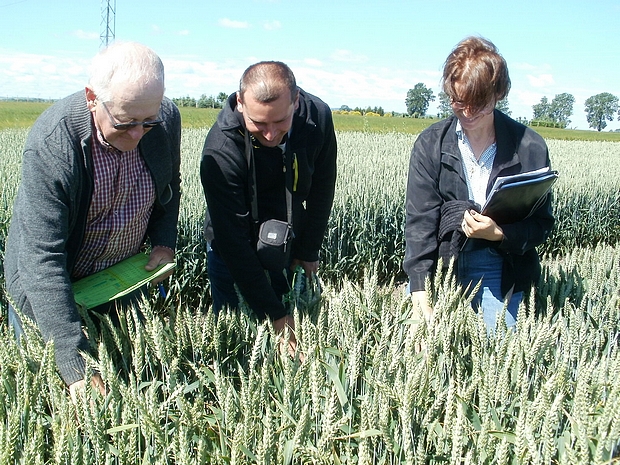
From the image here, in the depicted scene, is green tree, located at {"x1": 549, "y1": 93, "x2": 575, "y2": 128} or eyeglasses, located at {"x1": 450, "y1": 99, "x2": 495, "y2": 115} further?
green tree, located at {"x1": 549, "y1": 93, "x2": 575, "y2": 128}

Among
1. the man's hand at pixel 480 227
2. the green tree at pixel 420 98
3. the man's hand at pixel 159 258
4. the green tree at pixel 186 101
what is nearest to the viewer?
the man's hand at pixel 159 258

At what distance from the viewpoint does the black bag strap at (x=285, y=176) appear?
87.0 inches

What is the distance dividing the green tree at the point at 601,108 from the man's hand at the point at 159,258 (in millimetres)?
116960

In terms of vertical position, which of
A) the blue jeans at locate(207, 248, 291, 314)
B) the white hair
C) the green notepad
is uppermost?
the white hair

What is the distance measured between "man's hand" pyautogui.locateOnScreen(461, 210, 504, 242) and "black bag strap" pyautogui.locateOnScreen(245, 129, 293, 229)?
75cm

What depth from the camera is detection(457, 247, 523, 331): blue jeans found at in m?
2.64

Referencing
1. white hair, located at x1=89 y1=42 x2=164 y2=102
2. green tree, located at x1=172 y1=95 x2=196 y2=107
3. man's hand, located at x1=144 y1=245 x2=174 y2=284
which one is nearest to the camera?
white hair, located at x1=89 y1=42 x2=164 y2=102

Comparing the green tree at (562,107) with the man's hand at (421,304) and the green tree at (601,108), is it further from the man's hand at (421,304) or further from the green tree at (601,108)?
the man's hand at (421,304)

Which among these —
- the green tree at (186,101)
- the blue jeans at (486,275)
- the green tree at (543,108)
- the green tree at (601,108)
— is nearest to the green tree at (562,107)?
the green tree at (543,108)

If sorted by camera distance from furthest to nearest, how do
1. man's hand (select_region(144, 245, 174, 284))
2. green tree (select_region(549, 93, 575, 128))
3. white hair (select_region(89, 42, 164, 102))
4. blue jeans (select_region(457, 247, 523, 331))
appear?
green tree (select_region(549, 93, 575, 128)) < blue jeans (select_region(457, 247, 523, 331)) < man's hand (select_region(144, 245, 174, 284)) < white hair (select_region(89, 42, 164, 102))

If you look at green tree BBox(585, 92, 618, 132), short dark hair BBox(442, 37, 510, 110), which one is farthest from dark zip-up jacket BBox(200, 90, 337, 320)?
green tree BBox(585, 92, 618, 132)

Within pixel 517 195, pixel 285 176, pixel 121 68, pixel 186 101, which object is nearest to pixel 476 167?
pixel 517 195

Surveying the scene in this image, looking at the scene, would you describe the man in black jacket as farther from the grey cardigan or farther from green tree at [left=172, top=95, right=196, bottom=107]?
green tree at [left=172, top=95, right=196, bottom=107]

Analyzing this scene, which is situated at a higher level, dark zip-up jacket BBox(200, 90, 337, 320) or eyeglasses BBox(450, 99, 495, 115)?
eyeglasses BBox(450, 99, 495, 115)
